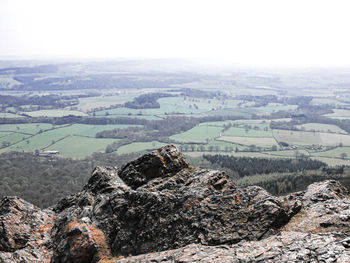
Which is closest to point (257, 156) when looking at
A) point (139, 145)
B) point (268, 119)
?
point (139, 145)

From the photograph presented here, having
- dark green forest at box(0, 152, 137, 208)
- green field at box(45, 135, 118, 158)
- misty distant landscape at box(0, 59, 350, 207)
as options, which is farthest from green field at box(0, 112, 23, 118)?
dark green forest at box(0, 152, 137, 208)

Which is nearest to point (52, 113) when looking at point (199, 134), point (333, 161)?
point (199, 134)

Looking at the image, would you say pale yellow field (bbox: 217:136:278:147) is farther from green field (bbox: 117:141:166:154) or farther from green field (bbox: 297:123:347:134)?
green field (bbox: 297:123:347:134)

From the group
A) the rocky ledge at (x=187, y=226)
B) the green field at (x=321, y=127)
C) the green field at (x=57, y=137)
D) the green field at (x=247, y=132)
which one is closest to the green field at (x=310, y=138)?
the green field at (x=247, y=132)

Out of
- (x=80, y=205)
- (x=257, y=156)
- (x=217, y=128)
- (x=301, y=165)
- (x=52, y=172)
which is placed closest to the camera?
(x=80, y=205)

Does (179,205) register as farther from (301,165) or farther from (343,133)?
(343,133)

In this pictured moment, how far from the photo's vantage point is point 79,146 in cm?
12325

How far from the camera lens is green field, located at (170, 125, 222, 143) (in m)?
136

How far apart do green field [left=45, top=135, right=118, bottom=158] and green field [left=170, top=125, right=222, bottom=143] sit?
29.5 m

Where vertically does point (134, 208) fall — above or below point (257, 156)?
above

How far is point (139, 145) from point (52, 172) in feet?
147

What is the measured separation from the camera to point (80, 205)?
64.7 feet

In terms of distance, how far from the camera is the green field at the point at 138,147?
384 feet

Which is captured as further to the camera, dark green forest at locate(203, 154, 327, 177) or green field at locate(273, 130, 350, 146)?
green field at locate(273, 130, 350, 146)
